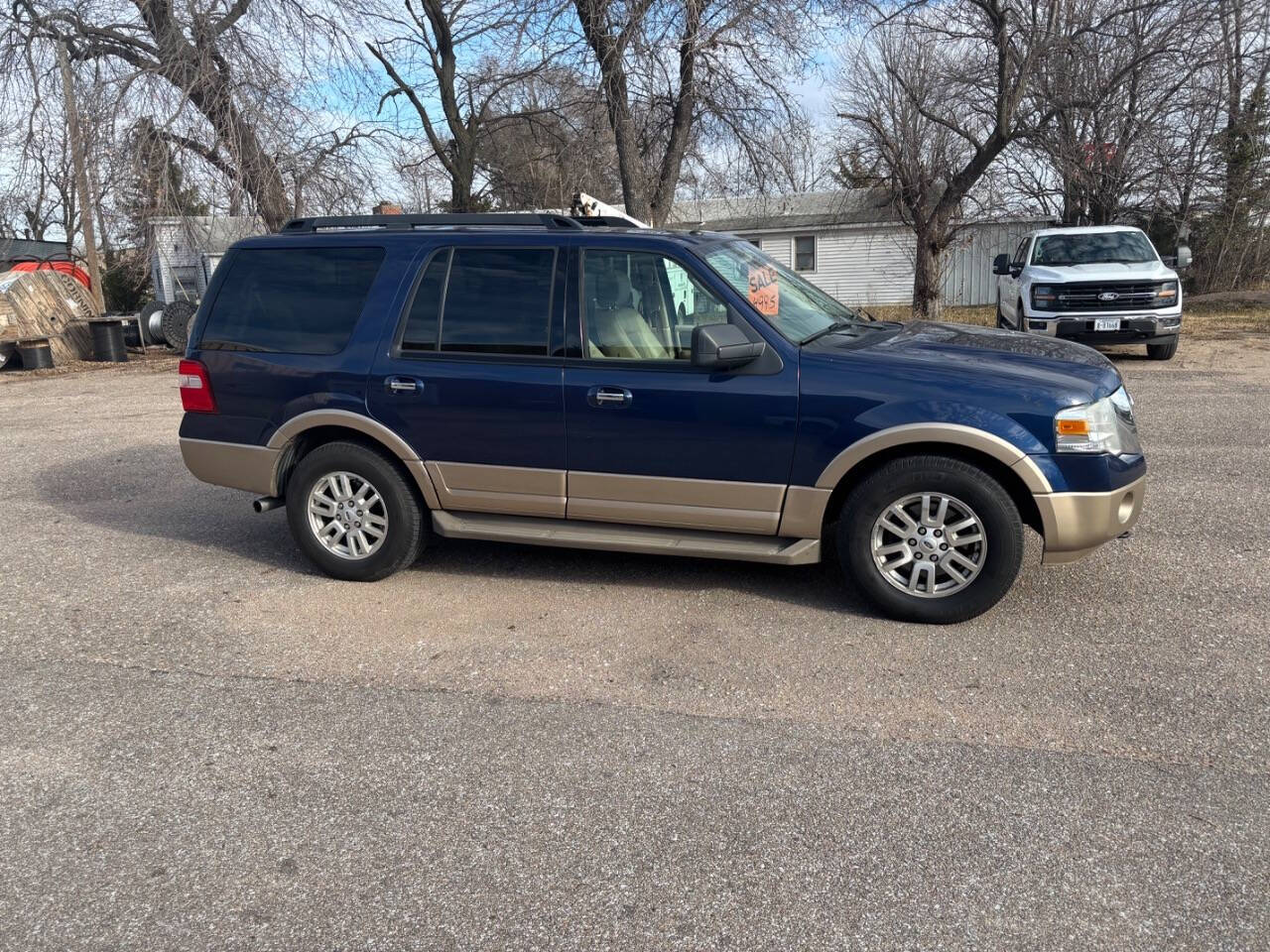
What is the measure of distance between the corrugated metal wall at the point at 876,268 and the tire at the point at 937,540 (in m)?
27.6

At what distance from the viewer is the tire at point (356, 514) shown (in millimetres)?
5422

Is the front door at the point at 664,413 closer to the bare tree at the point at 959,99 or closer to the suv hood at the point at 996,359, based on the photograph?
the suv hood at the point at 996,359

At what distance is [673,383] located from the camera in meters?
4.84

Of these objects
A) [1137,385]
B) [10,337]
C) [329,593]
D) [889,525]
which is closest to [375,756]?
[329,593]

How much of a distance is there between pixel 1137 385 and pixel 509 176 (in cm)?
1976

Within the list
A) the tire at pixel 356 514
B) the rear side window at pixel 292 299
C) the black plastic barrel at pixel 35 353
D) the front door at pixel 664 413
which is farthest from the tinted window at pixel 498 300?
the black plastic barrel at pixel 35 353

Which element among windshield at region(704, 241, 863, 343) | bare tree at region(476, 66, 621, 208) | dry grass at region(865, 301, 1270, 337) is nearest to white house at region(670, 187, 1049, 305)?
dry grass at region(865, 301, 1270, 337)

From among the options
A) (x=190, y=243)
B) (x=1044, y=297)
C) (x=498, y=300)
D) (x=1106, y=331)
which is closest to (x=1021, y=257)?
(x=1044, y=297)

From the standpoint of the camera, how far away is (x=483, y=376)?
16.9ft

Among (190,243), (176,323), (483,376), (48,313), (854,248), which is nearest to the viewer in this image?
(483,376)

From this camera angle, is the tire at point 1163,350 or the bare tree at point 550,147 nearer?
the tire at point 1163,350

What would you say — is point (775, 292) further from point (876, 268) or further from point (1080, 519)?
point (876, 268)

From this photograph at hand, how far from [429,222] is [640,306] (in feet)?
4.67

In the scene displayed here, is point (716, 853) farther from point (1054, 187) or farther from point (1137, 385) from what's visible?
point (1054, 187)
